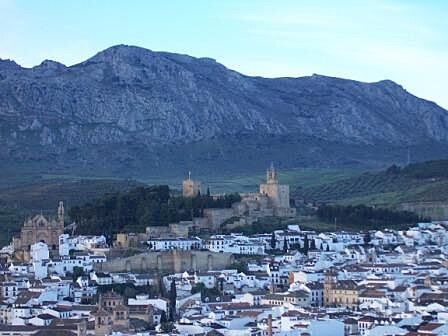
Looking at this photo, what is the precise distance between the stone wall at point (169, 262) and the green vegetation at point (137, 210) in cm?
581

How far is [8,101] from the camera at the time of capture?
163 m

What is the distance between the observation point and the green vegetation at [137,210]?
73.8 metres

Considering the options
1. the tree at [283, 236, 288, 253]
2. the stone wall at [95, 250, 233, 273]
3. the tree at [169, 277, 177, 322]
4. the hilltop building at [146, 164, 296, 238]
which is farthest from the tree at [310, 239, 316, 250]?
the tree at [169, 277, 177, 322]

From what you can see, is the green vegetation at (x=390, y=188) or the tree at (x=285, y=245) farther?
the green vegetation at (x=390, y=188)

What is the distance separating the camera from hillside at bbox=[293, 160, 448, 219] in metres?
94.1

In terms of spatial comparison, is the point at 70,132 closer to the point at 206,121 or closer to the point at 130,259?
the point at 206,121

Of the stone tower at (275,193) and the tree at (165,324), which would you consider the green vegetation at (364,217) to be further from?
the tree at (165,324)

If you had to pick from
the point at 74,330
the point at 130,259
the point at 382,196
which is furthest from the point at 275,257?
the point at 382,196

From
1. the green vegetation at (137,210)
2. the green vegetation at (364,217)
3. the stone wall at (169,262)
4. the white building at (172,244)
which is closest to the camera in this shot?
the stone wall at (169,262)

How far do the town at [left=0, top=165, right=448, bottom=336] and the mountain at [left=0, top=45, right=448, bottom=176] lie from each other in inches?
2600

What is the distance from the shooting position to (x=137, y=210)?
74.8 metres

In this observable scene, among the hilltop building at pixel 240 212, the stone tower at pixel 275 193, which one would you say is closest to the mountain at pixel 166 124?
the stone tower at pixel 275 193

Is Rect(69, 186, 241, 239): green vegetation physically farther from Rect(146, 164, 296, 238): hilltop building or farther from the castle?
the castle

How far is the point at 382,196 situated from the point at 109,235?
34212 mm
